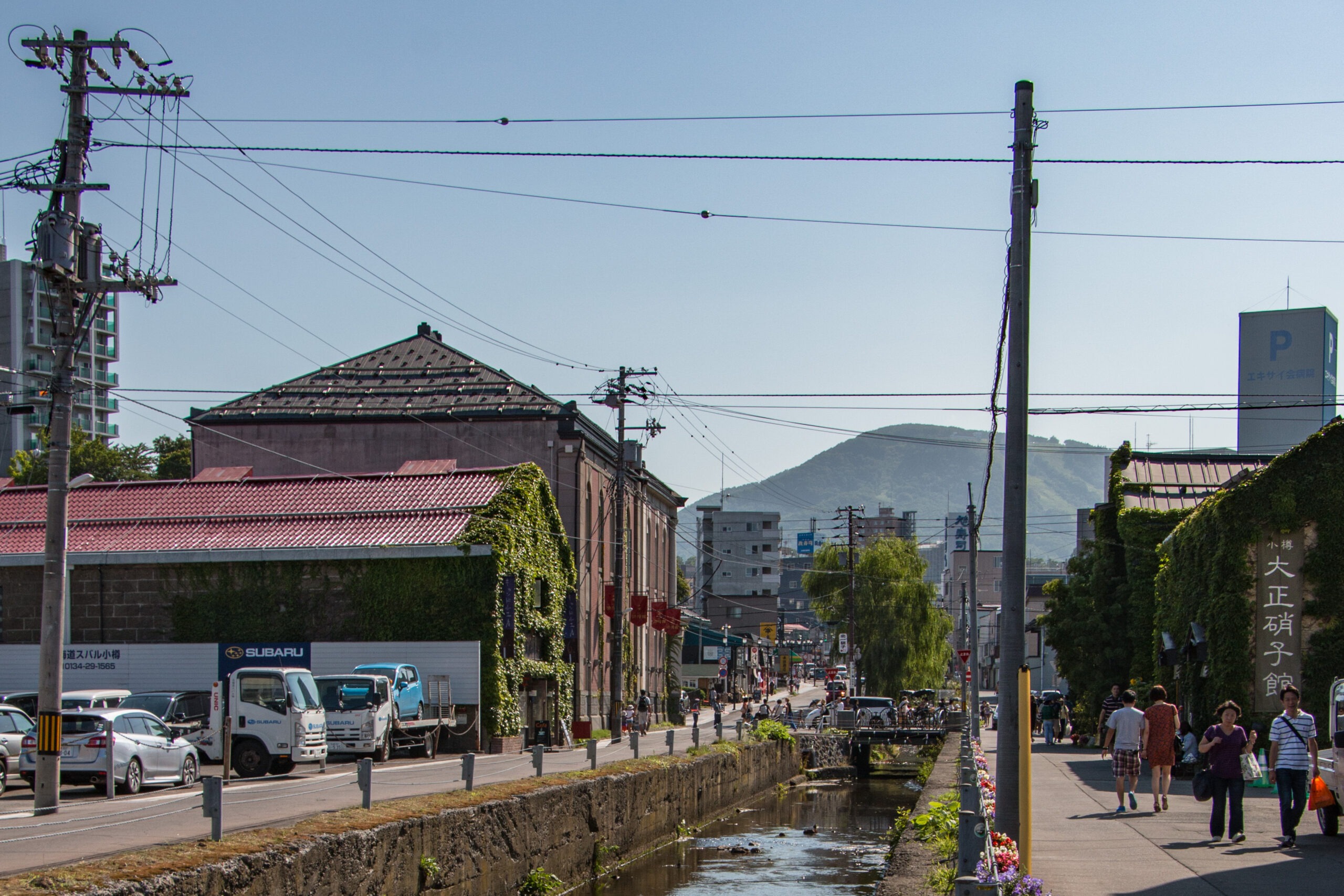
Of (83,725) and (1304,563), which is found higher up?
(1304,563)

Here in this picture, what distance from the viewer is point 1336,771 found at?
1480 centimetres

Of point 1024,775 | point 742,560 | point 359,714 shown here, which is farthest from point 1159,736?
point 742,560

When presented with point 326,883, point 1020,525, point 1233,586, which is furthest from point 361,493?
point 1020,525

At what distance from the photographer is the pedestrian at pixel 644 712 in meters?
49.9

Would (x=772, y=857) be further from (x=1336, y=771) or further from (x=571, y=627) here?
(x=571, y=627)

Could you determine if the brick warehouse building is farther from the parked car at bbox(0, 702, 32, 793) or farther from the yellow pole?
the yellow pole

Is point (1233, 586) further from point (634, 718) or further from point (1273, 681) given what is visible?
point (634, 718)

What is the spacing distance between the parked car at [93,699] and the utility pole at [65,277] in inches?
293

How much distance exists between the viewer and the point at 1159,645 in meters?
32.2

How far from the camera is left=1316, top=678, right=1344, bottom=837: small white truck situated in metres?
14.6

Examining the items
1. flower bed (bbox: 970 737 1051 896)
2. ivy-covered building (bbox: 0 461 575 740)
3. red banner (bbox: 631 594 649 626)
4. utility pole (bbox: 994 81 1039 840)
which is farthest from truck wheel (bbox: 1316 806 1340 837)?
red banner (bbox: 631 594 649 626)

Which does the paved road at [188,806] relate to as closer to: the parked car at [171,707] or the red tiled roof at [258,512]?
the parked car at [171,707]

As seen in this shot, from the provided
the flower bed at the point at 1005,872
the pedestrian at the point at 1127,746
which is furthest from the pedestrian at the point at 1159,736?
the flower bed at the point at 1005,872

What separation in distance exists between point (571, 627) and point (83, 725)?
83.1ft
